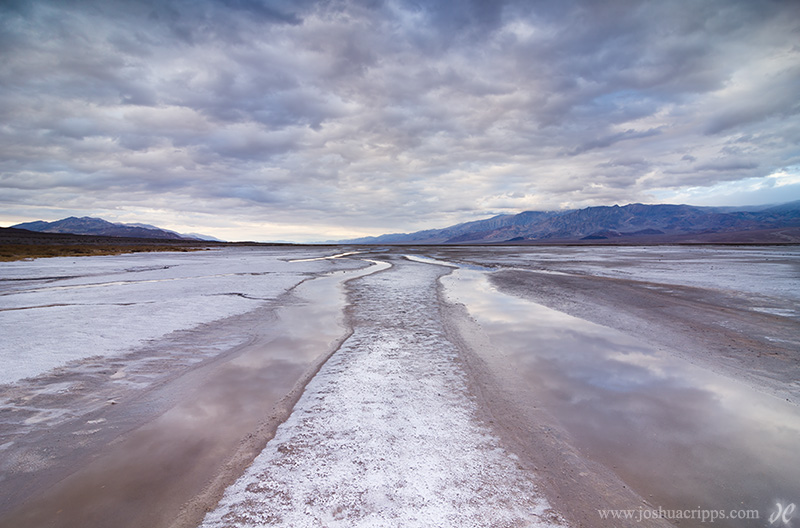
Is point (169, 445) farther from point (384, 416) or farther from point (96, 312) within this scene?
point (96, 312)

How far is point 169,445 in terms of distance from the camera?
4.28 meters

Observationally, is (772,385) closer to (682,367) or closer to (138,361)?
(682,367)

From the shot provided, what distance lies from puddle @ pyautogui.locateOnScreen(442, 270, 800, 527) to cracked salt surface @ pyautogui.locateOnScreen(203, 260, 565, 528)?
121 cm

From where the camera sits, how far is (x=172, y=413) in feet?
16.7

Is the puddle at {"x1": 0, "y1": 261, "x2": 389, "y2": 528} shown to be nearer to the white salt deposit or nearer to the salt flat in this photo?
the salt flat

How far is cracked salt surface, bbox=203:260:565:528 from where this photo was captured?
119 inches

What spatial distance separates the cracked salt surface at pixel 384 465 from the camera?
3.03 metres

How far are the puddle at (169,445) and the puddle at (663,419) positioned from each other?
4.20m

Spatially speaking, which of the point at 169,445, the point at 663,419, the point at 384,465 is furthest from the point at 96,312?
the point at 663,419

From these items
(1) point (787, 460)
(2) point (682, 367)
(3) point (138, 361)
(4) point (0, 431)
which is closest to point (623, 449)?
(1) point (787, 460)

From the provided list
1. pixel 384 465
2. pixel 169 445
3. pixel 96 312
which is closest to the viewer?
pixel 384 465

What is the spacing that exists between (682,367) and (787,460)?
3.22 metres

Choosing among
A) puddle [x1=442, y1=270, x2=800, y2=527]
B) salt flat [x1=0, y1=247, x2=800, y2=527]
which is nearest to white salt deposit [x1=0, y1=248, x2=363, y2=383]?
salt flat [x1=0, y1=247, x2=800, y2=527]

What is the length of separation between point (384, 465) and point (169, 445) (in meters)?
2.79
